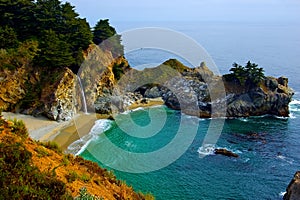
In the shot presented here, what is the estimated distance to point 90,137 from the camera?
111ft

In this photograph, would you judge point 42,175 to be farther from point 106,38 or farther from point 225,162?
point 106,38

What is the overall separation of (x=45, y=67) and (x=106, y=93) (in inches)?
416

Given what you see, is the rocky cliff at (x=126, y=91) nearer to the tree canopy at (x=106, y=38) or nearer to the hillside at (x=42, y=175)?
the tree canopy at (x=106, y=38)

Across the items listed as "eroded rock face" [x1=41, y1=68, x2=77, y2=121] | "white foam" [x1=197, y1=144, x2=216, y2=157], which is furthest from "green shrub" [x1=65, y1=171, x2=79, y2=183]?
"eroded rock face" [x1=41, y1=68, x2=77, y2=121]

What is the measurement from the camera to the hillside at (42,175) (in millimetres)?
8052

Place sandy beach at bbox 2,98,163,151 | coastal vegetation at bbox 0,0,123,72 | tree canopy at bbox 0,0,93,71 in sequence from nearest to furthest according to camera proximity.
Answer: sandy beach at bbox 2,98,163,151, coastal vegetation at bbox 0,0,123,72, tree canopy at bbox 0,0,93,71

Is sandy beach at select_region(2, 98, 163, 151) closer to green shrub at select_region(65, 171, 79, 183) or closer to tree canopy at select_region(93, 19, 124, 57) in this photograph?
tree canopy at select_region(93, 19, 124, 57)

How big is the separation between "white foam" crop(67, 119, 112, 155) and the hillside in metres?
16.0

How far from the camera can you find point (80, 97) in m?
41.9

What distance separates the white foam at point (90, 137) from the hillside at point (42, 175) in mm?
15977

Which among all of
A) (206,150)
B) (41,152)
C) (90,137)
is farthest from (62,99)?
(41,152)

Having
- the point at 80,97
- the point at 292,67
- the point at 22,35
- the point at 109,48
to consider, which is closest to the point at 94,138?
the point at 80,97

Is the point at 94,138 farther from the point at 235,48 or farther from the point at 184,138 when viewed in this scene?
the point at 235,48

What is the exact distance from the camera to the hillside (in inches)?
317
